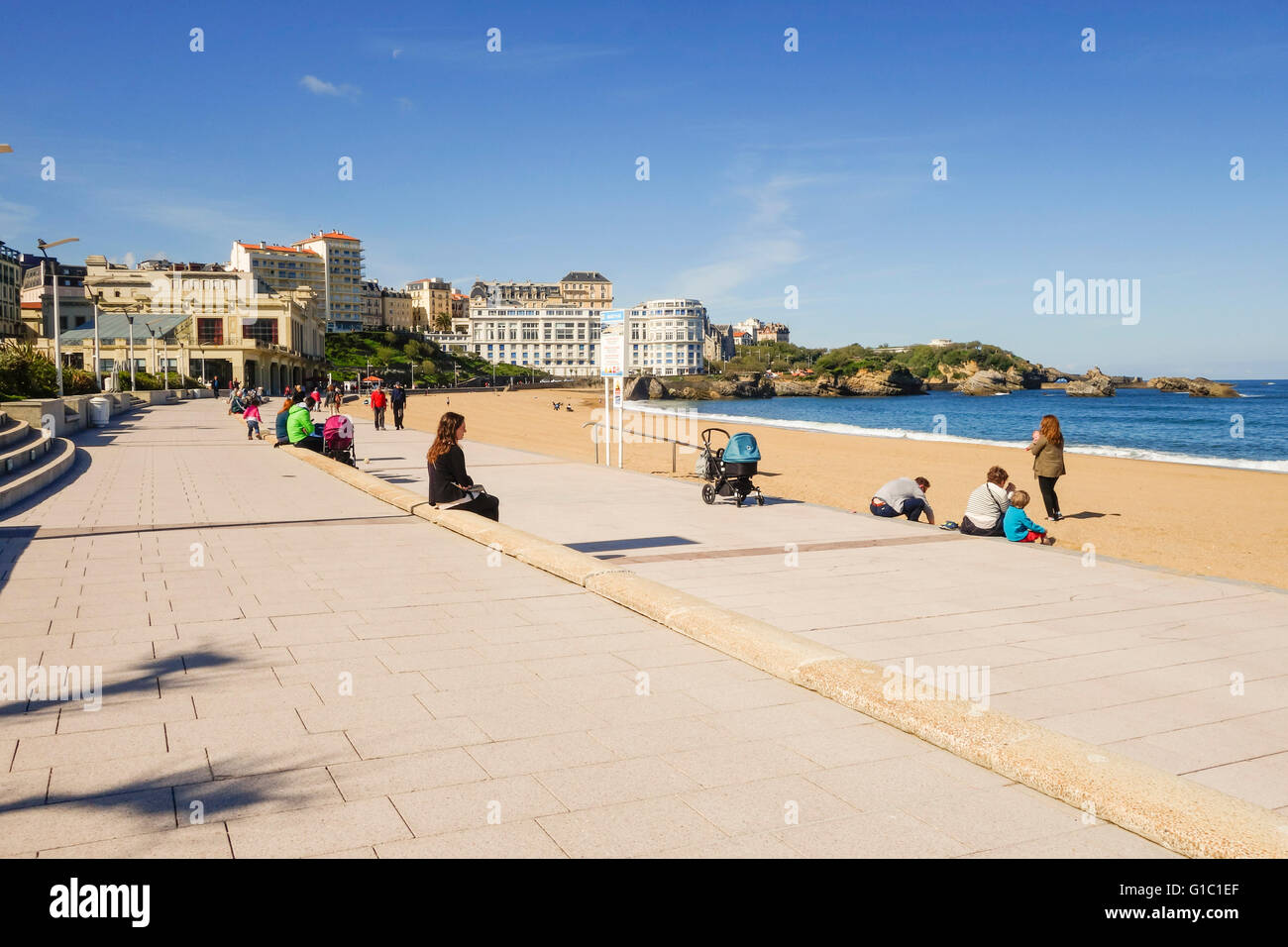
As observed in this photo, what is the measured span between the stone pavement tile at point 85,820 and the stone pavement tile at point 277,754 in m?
0.29

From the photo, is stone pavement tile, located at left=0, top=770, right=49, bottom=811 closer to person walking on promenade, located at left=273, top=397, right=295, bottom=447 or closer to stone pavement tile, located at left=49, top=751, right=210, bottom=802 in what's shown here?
stone pavement tile, located at left=49, top=751, right=210, bottom=802

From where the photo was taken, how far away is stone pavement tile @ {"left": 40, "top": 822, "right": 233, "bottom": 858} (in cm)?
267

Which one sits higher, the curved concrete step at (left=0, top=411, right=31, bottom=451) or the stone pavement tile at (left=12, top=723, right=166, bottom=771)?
the curved concrete step at (left=0, top=411, right=31, bottom=451)

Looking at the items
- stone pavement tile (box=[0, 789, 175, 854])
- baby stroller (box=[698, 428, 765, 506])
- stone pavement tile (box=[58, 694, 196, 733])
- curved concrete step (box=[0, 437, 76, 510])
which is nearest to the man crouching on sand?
baby stroller (box=[698, 428, 765, 506])

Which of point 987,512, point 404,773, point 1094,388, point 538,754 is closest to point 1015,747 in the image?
point 538,754

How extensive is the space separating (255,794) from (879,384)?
430 feet

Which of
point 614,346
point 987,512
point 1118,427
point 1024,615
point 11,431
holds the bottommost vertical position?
point 1118,427

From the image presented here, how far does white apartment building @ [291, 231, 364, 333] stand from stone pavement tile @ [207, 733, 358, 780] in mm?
150582

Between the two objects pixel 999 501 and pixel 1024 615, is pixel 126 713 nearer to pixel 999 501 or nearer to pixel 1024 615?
pixel 1024 615

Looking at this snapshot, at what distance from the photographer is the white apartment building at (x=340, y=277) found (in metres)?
147

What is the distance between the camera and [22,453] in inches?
516

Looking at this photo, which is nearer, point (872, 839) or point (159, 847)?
point (159, 847)

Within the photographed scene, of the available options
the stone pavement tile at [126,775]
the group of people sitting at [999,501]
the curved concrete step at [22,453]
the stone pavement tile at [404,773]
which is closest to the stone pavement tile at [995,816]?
the stone pavement tile at [404,773]
